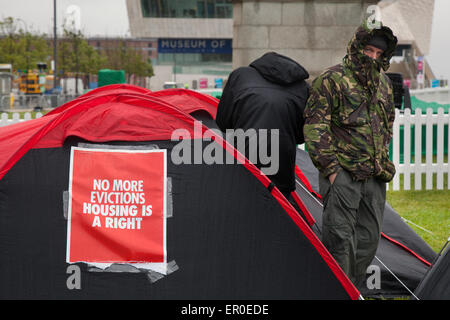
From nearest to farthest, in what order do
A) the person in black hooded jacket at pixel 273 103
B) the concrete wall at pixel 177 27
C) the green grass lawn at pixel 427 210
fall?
the person in black hooded jacket at pixel 273 103 < the green grass lawn at pixel 427 210 < the concrete wall at pixel 177 27

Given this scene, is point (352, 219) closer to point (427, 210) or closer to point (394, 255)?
point (394, 255)

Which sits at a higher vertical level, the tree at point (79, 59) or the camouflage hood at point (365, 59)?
the tree at point (79, 59)

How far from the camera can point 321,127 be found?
13.6ft

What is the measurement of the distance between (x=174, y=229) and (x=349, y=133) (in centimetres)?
125

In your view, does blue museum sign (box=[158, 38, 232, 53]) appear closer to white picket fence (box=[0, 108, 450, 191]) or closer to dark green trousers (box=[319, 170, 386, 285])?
white picket fence (box=[0, 108, 450, 191])

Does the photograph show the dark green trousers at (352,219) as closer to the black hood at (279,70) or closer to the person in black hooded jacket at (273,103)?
the person in black hooded jacket at (273,103)

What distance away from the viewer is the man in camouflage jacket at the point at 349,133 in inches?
163

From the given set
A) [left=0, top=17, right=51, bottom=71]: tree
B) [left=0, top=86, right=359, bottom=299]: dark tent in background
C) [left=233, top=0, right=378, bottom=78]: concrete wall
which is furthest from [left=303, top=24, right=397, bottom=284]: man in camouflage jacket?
[left=0, top=17, right=51, bottom=71]: tree

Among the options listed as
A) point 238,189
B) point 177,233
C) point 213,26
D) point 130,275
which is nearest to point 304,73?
point 238,189

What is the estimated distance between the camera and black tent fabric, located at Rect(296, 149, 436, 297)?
201 inches

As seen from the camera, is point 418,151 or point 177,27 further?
point 177,27

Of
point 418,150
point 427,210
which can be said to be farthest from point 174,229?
point 418,150

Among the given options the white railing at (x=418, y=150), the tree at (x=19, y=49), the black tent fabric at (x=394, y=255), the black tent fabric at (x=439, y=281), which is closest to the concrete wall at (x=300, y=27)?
the white railing at (x=418, y=150)

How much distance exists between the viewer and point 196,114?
6.41 m
